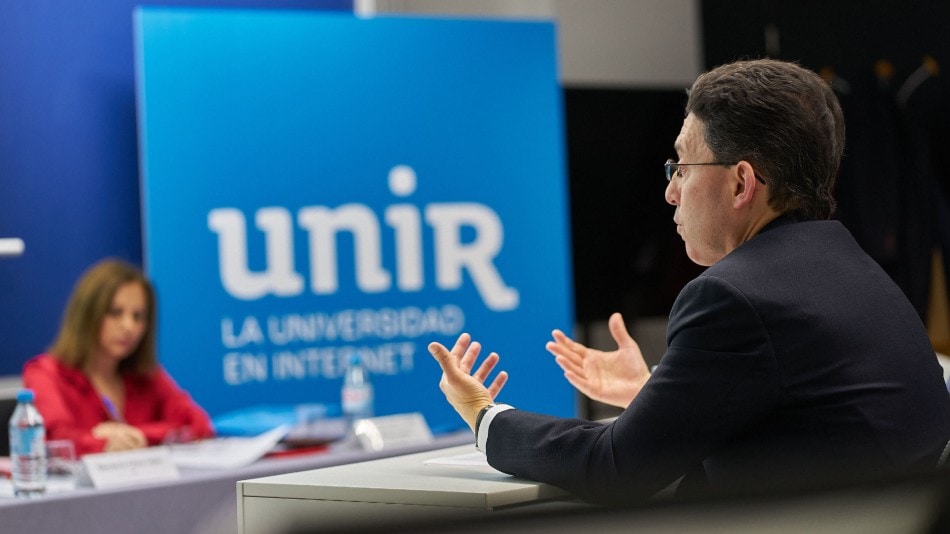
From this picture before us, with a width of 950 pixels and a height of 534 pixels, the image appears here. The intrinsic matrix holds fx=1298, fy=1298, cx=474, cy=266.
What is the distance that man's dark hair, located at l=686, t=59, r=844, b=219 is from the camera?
1552 mm

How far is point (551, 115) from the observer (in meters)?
5.61

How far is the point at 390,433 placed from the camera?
3.54 metres

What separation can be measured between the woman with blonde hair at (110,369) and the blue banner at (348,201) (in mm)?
494

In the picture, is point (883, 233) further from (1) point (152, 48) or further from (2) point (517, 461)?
(2) point (517, 461)

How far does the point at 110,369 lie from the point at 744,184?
3142 millimetres

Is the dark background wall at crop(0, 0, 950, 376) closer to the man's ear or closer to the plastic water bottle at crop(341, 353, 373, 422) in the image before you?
the plastic water bottle at crop(341, 353, 373, 422)

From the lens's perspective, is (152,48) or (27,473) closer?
(27,473)

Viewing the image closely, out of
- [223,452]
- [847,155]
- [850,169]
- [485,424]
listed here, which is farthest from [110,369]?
[850,169]

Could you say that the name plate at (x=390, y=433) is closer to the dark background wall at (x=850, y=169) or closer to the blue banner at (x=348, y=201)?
the blue banner at (x=348, y=201)

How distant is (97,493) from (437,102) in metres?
2.92

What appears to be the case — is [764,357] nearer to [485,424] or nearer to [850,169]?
[485,424]

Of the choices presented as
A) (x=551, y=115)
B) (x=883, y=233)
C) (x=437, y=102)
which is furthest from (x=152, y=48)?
(x=883, y=233)

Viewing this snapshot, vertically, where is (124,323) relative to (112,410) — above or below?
above

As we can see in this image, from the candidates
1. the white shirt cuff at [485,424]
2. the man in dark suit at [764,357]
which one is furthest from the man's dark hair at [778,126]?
the white shirt cuff at [485,424]
